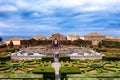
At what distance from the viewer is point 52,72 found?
14.0m

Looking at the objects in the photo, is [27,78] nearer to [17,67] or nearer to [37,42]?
[17,67]

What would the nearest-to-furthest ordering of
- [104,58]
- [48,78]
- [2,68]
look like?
[48,78] → [2,68] → [104,58]

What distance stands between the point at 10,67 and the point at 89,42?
33.4 meters

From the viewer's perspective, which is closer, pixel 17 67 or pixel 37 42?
pixel 17 67

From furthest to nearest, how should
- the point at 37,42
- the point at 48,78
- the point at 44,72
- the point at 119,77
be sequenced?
the point at 37,42, the point at 44,72, the point at 48,78, the point at 119,77

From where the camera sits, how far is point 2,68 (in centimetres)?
1853

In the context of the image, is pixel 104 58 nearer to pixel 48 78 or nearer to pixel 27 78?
pixel 48 78

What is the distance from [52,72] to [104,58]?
11.5m

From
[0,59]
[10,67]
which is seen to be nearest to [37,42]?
[0,59]

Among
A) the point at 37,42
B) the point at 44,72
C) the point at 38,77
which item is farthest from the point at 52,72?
the point at 37,42

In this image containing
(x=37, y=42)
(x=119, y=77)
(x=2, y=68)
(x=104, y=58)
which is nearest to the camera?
(x=119, y=77)

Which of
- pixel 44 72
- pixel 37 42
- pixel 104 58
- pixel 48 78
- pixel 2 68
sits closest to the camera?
pixel 48 78

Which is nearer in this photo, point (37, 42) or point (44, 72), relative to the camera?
point (44, 72)

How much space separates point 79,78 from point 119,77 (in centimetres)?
156
